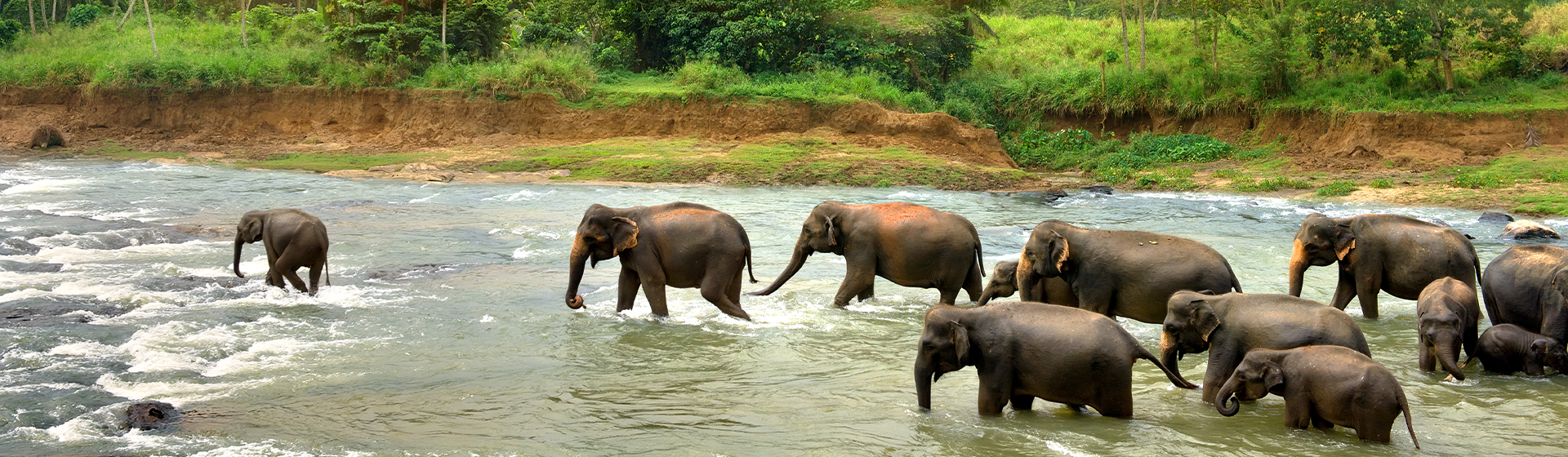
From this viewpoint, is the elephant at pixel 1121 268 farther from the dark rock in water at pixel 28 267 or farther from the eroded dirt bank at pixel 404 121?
the eroded dirt bank at pixel 404 121

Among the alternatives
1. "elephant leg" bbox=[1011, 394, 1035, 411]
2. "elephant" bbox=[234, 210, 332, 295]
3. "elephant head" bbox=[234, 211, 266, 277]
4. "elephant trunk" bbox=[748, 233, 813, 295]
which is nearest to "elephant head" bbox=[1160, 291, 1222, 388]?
"elephant leg" bbox=[1011, 394, 1035, 411]

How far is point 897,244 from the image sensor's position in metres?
9.89

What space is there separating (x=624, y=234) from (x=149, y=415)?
3.87 metres

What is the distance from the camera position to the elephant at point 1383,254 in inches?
353

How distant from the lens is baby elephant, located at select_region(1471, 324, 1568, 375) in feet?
24.5

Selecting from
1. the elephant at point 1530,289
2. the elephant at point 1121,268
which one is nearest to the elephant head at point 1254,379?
the elephant at point 1121,268

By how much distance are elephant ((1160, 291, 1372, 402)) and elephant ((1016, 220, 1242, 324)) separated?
1.19 m

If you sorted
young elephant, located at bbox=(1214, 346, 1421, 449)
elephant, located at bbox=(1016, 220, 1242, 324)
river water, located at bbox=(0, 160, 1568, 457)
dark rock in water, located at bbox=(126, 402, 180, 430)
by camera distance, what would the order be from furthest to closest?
elephant, located at bbox=(1016, 220, 1242, 324), dark rock in water, located at bbox=(126, 402, 180, 430), river water, located at bbox=(0, 160, 1568, 457), young elephant, located at bbox=(1214, 346, 1421, 449)

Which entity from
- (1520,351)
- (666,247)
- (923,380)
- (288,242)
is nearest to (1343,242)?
(1520,351)

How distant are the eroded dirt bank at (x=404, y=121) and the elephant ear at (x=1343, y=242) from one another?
59.3ft

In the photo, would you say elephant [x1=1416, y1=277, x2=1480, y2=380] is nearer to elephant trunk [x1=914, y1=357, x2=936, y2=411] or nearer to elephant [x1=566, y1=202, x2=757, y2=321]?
elephant trunk [x1=914, y1=357, x2=936, y2=411]

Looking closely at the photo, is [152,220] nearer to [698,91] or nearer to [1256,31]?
[698,91]

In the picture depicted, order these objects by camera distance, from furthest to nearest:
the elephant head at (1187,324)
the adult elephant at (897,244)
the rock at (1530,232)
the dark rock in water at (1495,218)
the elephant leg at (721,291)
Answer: the dark rock in water at (1495,218) < the rock at (1530,232) < the adult elephant at (897,244) < the elephant leg at (721,291) < the elephant head at (1187,324)

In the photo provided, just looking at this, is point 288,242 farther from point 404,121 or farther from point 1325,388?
point 404,121
